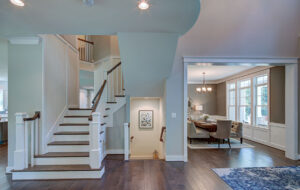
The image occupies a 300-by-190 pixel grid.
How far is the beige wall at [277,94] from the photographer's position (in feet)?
16.1

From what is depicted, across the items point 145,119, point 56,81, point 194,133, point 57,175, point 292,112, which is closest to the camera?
point 57,175

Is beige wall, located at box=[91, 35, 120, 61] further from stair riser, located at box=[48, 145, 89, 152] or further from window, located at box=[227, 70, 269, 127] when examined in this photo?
window, located at box=[227, 70, 269, 127]

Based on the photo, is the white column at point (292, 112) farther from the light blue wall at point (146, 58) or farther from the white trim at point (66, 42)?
the white trim at point (66, 42)

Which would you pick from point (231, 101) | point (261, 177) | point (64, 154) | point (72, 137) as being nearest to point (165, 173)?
point (261, 177)

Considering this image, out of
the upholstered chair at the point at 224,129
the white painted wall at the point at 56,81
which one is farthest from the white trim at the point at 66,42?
the upholstered chair at the point at 224,129

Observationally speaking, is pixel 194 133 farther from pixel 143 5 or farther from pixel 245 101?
pixel 143 5

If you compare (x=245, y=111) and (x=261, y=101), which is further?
(x=245, y=111)

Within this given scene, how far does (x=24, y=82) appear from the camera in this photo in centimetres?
331

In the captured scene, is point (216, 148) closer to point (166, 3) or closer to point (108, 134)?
point (108, 134)

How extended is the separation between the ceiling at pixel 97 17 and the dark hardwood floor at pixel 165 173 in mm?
2623

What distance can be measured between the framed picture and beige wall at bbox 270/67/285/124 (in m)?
4.05

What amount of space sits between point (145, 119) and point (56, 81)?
3.18m

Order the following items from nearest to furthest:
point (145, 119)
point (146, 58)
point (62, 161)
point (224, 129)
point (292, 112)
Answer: point (62, 161) < point (146, 58) < point (292, 112) < point (224, 129) < point (145, 119)

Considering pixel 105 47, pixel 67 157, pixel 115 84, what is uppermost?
pixel 105 47
